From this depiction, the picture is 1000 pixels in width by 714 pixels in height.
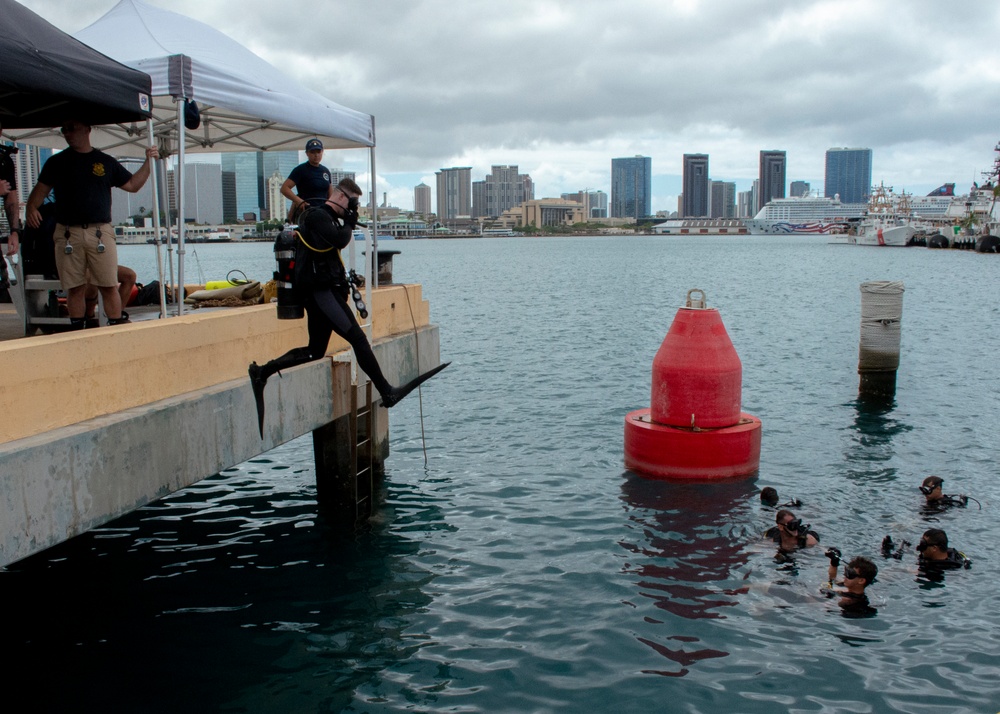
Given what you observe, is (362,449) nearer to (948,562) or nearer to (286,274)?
(286,274)

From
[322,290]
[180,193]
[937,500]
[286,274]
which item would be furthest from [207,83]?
[937,500]

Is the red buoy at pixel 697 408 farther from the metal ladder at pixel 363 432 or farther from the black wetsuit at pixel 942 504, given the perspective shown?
the metal ladder at pixel 363 432

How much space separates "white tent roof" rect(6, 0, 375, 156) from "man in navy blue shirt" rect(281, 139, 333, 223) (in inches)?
12.1

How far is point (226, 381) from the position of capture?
8.43m

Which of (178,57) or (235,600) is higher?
(178,57)

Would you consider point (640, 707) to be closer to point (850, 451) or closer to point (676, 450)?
point (676, 450)

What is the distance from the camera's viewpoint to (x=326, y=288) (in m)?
8.79

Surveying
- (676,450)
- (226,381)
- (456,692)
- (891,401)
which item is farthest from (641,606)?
(891,401)

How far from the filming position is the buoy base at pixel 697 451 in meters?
12.2

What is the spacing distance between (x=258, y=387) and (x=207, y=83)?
140 inches

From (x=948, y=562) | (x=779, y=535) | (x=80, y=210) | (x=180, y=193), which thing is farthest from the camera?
(x=779, y=535)

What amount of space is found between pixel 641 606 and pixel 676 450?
12.3ft

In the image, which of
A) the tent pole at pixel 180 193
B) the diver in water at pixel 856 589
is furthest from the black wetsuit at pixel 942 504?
the tent pole at pixel 180 193

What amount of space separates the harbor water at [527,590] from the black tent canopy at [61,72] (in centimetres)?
245
